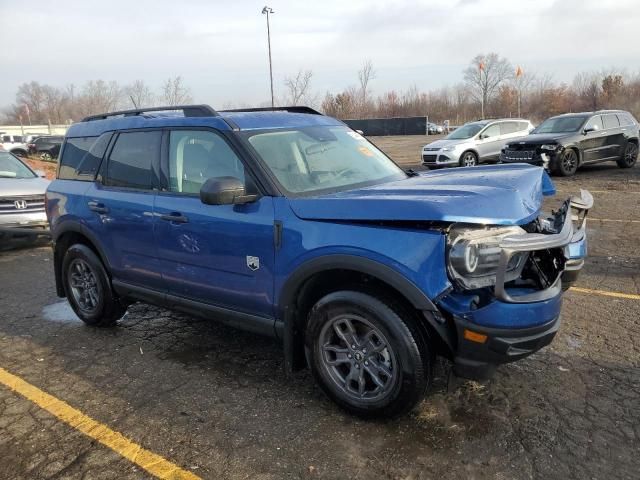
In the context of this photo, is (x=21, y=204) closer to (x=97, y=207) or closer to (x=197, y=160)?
(x=97, y=207)

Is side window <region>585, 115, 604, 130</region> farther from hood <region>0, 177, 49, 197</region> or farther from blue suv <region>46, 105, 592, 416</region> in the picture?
hood <region>0, 177, 49, 197</region>

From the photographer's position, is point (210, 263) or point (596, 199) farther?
point (596, 199)

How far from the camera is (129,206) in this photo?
4.26 meters

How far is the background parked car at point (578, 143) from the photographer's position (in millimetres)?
14070

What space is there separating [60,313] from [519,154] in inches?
491

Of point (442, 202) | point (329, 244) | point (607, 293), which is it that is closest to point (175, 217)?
point (329, 244)

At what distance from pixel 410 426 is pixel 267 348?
156cm

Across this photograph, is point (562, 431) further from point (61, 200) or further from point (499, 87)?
point (499, 87)

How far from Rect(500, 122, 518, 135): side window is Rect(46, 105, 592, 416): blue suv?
1417cm

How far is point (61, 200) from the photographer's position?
5023 millimetres

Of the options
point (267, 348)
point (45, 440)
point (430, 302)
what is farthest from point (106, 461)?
point (430, 302)

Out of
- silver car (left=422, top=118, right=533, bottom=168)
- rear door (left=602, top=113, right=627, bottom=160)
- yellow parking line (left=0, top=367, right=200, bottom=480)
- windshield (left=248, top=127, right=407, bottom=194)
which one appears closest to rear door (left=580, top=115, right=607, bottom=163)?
rear door (left=602, top=113, right=627, bottom=160)

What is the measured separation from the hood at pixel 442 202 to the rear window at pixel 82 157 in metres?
2.35

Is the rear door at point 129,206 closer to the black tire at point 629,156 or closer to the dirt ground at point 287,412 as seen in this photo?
the dirt ground at point 287,412
